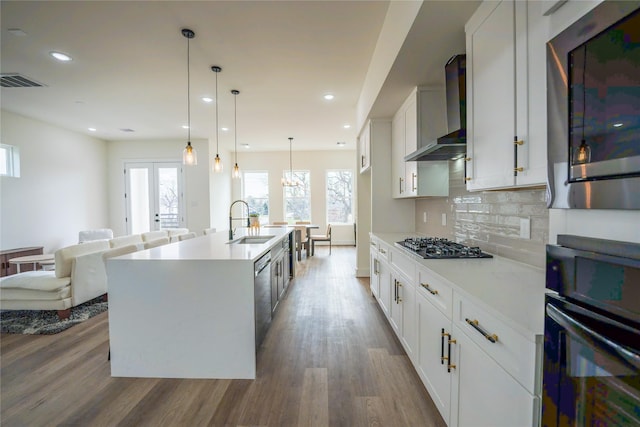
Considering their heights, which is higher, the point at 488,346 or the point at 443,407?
the point at 488,346

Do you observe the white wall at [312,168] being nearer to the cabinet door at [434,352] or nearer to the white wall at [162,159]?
the white wall at [162,159]

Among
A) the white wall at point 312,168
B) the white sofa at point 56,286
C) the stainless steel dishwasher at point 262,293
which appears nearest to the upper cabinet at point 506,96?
the stainless steel dishwasher at point 262,293

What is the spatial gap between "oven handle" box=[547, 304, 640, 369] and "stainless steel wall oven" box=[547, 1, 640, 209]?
32cm

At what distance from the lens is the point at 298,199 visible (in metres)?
8.70

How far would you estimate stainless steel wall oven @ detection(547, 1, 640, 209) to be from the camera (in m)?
0.68

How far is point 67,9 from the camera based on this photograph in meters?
2.33

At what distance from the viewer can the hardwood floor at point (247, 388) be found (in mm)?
1665

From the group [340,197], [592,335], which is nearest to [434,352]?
[592,335]

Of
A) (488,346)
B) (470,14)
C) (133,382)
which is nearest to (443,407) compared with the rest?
(488,346)

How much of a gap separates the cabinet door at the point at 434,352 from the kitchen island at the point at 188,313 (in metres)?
1.23

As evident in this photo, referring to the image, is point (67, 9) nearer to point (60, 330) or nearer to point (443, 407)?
point (60, 330)

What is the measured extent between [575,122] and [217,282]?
217cm

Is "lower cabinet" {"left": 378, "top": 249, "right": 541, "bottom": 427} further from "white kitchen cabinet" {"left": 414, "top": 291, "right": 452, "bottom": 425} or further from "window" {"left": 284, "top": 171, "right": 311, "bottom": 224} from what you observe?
"window" {"left": 284, "top": 171, "right": 311, "bottom": 224}

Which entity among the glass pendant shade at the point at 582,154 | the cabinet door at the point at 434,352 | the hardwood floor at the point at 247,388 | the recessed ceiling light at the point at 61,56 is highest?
the recessed ceiling light at the point at 61,56
